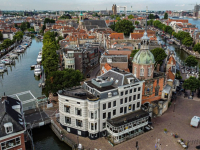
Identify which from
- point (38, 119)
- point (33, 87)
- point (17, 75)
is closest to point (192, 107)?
point (38, 119)

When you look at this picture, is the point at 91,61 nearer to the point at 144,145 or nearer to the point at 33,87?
the point at 33,87

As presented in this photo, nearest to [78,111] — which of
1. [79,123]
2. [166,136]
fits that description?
[79,123]

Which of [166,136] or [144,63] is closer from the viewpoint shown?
[166,136]

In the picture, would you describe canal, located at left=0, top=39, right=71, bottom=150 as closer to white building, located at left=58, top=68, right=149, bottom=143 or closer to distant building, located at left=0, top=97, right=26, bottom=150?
white building, located at left=58, top=68, right=149, bottom=143

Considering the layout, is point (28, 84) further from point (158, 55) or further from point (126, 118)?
point (158, 55)

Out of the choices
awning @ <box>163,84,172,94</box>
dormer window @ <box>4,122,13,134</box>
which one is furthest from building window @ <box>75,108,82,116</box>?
awning @ <box>163,84,172,94</box>

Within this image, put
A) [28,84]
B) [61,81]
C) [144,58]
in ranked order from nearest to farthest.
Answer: [144,58]
[61,81]
[28,84]
